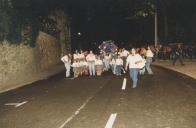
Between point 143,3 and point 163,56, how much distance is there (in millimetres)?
15131

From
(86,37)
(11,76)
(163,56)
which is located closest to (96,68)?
(11,76)

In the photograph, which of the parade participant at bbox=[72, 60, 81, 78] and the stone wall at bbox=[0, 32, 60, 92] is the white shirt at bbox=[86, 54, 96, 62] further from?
the stone wall at bbox=[0, 32, 60, 92]

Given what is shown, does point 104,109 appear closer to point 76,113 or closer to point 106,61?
point 76,113

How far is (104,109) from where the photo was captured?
45.8 ft

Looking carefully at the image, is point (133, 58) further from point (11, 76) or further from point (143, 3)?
point (143, 3)

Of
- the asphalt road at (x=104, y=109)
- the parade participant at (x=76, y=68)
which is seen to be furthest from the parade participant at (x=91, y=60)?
the asphalt road at (x=104, y=109)

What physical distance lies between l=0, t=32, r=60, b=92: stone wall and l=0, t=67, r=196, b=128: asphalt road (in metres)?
6.85

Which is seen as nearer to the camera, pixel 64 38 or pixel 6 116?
pixel 6 116

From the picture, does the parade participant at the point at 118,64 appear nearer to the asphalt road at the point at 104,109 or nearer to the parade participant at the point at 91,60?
the parade participant at the point at 91,60

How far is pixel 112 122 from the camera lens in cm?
1150

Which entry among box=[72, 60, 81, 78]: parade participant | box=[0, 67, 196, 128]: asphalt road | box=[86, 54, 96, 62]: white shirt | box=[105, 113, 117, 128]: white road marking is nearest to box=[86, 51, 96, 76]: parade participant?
box=[86, 54, 96, 62]: white shirt

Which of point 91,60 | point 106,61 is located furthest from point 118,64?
point 106,61

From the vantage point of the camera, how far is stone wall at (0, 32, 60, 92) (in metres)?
27.2

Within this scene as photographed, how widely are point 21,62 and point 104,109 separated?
1831 cm
